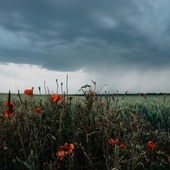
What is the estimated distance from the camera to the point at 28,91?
4223mm

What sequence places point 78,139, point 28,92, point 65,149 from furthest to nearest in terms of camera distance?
point 28,92 < point 78,139 < point 65,149

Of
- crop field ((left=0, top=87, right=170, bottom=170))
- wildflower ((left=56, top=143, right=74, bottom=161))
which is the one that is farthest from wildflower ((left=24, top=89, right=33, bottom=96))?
wildflower ((left=56, top=143, right=74, bottom=161))

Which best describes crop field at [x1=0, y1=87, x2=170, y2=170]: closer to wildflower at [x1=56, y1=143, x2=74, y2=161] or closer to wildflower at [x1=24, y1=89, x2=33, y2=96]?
wildflower at [x1=24, y1=89, x2=33, y2=96]

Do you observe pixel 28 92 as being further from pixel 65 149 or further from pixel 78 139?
pixel 65 149

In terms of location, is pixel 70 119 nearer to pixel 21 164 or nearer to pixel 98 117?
pixel 98 117

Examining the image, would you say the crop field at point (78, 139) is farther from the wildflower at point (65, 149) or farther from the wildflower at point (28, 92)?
the wildflower at point (65, 149)

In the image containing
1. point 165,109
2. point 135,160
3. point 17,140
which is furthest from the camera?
point 165,109

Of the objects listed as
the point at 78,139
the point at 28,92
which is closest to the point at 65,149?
the point at 78,139

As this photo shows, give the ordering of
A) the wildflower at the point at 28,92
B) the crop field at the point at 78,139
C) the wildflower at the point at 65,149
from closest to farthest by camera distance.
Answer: the wildflower at the point at 65,149 < the crop field at the point at 78,139 < the wildflower at the point at 28,92

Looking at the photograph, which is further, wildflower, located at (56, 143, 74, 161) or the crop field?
the crop field

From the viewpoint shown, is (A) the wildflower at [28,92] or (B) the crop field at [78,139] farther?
(A) the wildflower at [28,92]

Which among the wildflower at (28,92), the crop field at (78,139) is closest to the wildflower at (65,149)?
the crop field at (78,139)

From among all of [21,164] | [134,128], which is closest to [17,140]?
[21,164]

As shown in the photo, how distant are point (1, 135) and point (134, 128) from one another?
5.42ft
